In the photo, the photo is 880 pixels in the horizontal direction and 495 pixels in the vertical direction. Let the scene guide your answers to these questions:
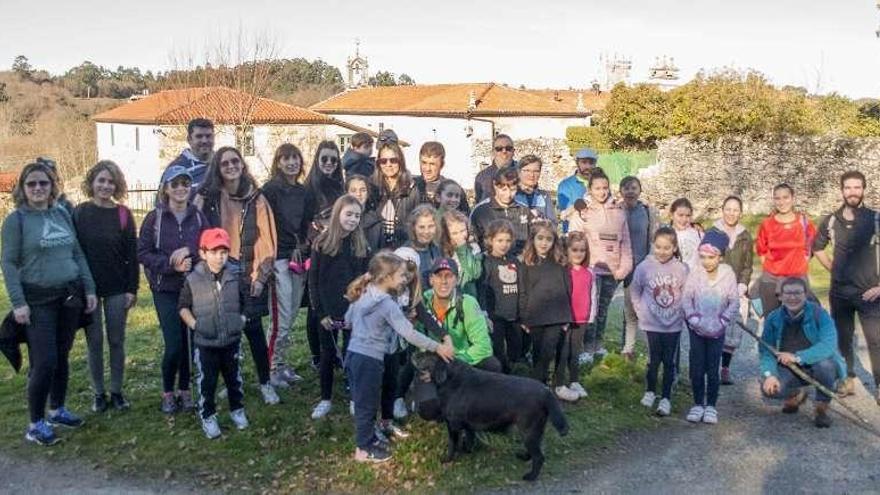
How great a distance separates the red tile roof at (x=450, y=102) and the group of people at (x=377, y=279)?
3845 centimetres

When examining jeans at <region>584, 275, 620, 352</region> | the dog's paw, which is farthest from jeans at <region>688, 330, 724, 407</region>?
the dog's paw

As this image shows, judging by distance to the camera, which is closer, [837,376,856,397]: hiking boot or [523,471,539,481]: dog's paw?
[523,471,539,481]: dog's paw

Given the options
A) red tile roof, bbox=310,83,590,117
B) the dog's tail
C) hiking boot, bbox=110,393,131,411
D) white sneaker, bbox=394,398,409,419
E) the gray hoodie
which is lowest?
hiking boot, bbox=110,393,131,411

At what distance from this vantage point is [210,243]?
220 inches

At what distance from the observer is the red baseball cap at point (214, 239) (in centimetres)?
558

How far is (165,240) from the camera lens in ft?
19.4

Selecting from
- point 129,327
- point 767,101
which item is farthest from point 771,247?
point 767,101

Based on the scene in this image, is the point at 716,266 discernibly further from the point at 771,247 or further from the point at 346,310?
the point at 346,310

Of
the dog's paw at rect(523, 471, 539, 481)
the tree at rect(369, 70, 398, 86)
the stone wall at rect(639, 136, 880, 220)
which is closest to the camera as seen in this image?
the dog's paw at rect(523, 471, 539, 481)

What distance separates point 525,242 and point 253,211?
7.93 feet

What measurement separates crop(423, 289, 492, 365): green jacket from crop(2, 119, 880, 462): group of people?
0.02m

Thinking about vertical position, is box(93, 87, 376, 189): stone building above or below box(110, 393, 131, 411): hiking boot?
above

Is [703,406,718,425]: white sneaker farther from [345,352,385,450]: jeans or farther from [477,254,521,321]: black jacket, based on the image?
[345,352,385,450]: jeans

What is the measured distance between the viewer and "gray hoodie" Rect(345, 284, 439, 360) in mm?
5346
